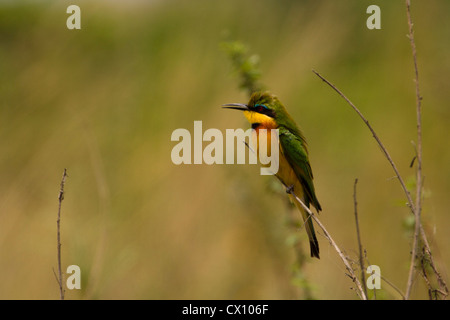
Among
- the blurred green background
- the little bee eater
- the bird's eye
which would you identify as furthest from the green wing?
the blurred green background

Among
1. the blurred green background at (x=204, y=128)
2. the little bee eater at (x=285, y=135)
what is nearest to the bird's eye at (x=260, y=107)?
the little bee eater at (x=285, y=135)

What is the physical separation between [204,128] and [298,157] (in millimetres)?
2106

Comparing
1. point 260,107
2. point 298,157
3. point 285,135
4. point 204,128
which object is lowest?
point 298,157

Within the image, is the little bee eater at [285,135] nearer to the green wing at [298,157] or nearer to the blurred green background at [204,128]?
the green wing at [298,157]

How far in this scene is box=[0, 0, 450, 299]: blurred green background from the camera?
13.3 ft

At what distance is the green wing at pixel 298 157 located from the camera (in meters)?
2.35

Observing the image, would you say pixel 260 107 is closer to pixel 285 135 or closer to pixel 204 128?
pixel 285 135

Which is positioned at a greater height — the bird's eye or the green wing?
the bird's eye

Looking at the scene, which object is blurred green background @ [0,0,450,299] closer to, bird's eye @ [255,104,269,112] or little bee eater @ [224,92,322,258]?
little bee eater @ [224,92,322,258]

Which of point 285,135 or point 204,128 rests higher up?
point 204,128

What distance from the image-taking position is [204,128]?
14.4 ft

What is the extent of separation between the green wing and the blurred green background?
0.87m

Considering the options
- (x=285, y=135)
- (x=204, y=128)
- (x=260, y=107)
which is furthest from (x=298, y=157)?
(x=204, y=128)
